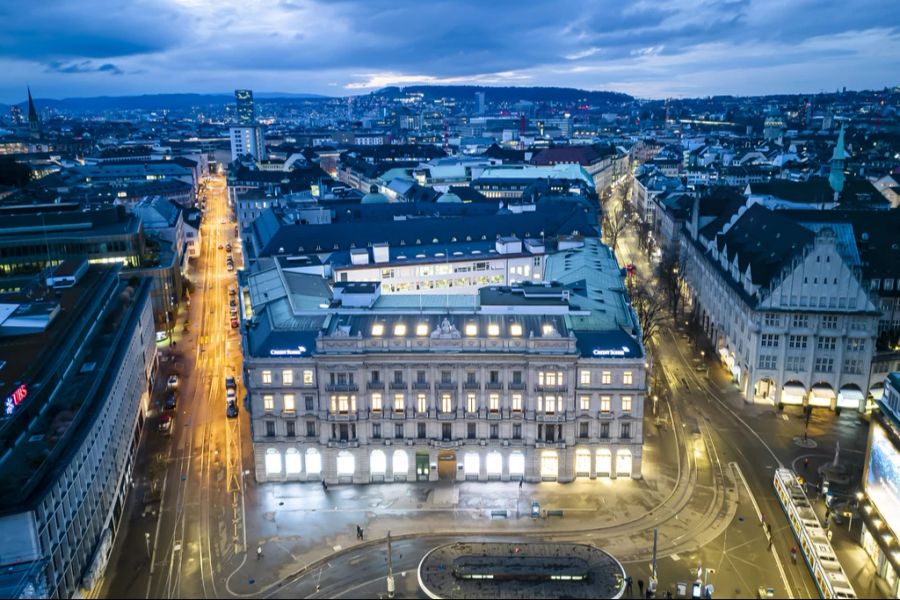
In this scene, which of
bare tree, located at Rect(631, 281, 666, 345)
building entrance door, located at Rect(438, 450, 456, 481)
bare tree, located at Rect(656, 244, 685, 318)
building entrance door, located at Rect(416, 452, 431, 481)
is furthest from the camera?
bare tree, located at Rect(656, 244, 685, 318)

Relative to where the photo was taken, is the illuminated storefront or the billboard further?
the billboard

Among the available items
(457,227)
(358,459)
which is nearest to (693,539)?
(358,459)

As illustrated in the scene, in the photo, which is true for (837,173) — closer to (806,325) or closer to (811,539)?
(806,325)

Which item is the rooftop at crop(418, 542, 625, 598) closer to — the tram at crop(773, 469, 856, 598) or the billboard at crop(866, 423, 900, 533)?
the tram at crop(773, 469, 856, 598)

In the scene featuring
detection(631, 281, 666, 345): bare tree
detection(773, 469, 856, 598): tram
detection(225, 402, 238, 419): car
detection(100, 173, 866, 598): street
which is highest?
detection(631, 281, 666, 345): bare tree

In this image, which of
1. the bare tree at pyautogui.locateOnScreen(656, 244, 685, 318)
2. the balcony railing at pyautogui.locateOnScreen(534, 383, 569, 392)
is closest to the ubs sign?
the balcony railing at pyautogui.locateOnScreen(534, 383, 569, 392)

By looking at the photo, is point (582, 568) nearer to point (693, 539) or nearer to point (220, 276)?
point (693, 539)
